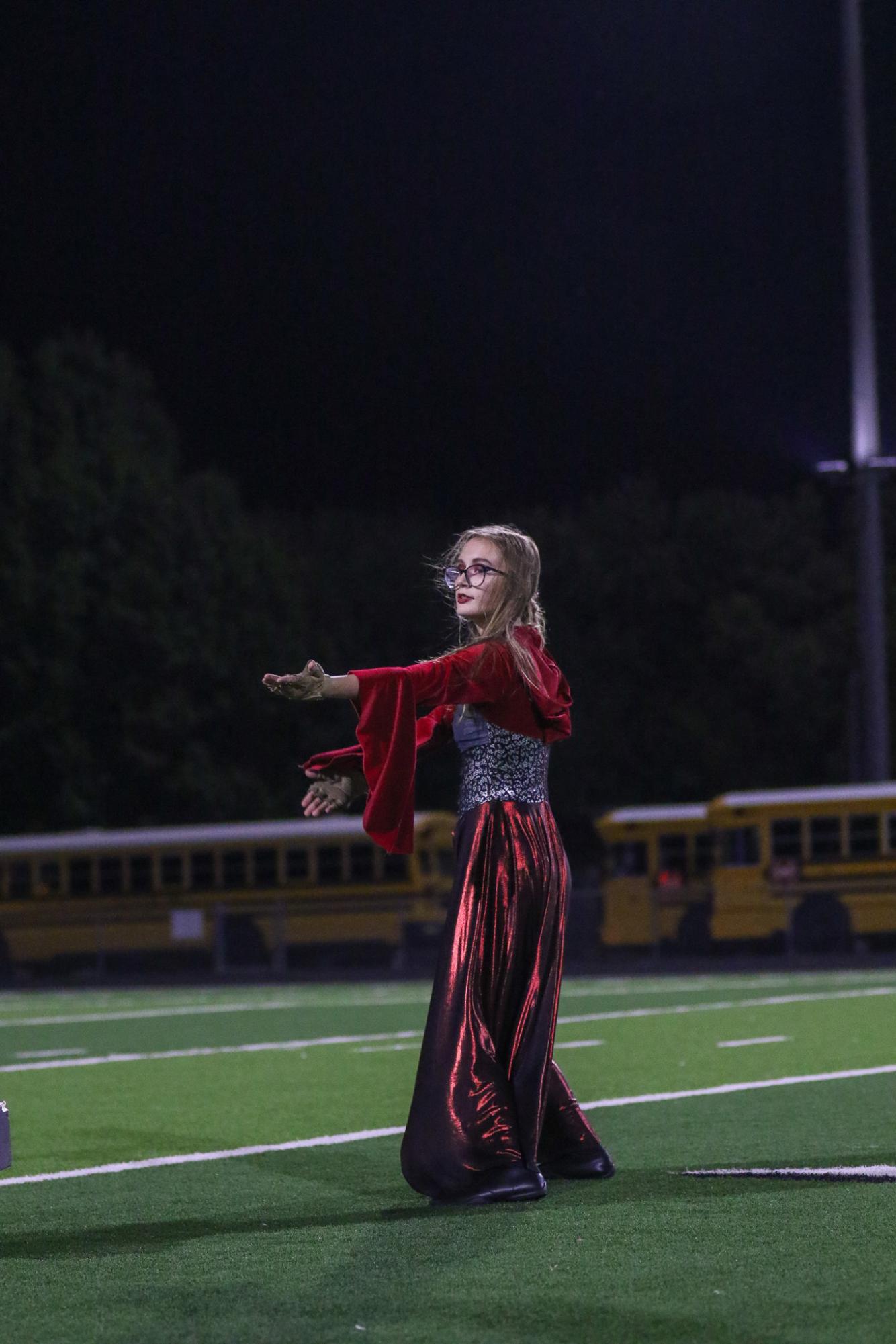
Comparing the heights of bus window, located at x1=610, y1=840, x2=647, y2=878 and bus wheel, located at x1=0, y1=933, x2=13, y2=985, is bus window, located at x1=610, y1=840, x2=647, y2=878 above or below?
above

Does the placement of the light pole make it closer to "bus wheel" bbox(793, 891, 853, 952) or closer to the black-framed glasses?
"bus wheel" bbox(793, 891, 853, 952)

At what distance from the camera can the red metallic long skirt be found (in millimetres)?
5492

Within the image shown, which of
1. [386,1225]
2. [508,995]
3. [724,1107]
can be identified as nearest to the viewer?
[386,1225]

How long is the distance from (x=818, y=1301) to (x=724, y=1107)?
13.2ft

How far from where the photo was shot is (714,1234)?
479cm

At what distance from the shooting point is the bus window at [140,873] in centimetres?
3122

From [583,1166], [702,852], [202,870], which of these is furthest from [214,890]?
[583,1166]

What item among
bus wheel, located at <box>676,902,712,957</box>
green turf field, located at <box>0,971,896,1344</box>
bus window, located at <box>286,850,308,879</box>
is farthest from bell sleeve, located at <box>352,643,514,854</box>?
bus window, located at <box>286,850,308,879</box>

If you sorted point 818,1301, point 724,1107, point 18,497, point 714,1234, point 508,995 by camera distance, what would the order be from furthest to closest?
point 18,497 < point 724,1107 < point 508,995 < point 714,1234 < point 818,1301

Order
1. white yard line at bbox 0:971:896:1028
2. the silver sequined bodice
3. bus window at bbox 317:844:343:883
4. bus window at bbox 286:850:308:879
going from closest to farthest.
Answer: the silver sequined bodice < white yard line at bbox 0:971:896:1028 < bus window at bbox 317:844:343:883 < bus window at bbox 286:850:308:879

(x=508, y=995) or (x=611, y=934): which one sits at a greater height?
(x=508, y=995)

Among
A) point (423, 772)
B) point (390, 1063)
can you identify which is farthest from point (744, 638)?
point (390, 1063)

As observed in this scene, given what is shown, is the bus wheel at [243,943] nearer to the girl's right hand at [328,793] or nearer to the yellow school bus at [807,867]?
the yellow school bus at [807,867]

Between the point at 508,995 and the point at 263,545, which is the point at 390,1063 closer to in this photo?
the point at 508,995
